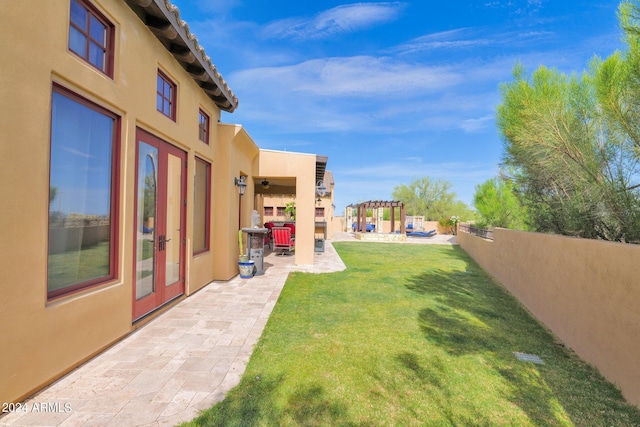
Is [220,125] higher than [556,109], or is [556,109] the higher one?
[220,125]

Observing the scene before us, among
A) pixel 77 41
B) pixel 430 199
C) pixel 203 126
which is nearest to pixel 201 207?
pixel 203 126

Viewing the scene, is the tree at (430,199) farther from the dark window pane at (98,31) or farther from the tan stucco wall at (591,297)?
the dark window pane at (98,31)

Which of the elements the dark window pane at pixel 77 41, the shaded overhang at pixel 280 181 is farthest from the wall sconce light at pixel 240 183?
the dark window pane at pixel 77 41

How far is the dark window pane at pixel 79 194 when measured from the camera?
2713 millimetres

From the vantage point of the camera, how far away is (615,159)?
139 inches

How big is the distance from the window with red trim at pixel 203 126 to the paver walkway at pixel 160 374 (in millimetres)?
3536

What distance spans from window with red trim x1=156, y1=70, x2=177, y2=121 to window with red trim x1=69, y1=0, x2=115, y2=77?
111cm

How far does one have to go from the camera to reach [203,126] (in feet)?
20.2

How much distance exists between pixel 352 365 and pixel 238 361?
4.18ft

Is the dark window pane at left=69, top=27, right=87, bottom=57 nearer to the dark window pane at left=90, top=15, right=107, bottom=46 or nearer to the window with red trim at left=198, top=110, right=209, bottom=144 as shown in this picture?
the dark window pane at left=90, top=15, right=107, bottom=46

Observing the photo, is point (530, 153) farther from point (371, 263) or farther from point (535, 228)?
point (371, 263)

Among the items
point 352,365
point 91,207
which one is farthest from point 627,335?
point 91,207

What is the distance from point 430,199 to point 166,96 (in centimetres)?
3976

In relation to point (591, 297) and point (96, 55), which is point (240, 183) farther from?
point (591, 297)
